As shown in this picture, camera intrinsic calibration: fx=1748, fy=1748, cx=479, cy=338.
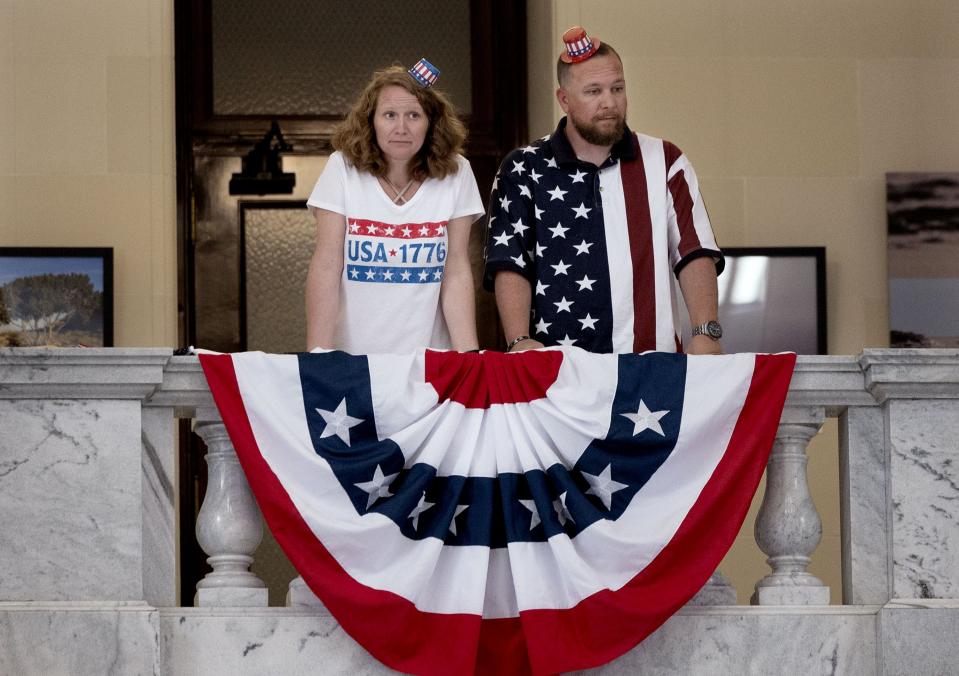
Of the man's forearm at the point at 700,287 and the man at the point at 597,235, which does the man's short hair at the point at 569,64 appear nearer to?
the man at the point at 597,235

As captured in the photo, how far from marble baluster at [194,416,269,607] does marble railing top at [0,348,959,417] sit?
0.61 ft

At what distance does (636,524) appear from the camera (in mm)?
5168

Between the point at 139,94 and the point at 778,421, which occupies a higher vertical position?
the point at 139,94

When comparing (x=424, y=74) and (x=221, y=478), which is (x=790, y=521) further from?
(x=424, y=74)

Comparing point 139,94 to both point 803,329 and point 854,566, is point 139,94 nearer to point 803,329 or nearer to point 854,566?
point 803,329

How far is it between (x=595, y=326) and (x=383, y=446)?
1076mm

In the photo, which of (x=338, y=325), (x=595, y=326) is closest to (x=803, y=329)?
(x=595, y=326)

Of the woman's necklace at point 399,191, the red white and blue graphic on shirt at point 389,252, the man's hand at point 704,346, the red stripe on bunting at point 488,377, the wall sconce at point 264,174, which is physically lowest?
the red stripe on bunting at point 488,377

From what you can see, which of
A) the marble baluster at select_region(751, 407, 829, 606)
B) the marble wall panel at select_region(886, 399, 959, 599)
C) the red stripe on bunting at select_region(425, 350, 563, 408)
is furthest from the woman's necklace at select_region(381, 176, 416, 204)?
the marble wall panel at select_region(886, 399, 959, 599)

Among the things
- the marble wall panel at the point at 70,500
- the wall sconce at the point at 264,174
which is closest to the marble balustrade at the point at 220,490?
the marble wall panel at the point at 70,500

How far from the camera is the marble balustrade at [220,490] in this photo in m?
5.08

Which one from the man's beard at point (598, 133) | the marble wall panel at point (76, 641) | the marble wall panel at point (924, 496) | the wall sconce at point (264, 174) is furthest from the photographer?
the wall sconce at point (264, 174)

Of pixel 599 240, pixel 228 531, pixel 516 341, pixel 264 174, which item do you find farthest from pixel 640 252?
pixel 264 174

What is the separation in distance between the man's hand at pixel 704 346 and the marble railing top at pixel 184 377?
44cm
